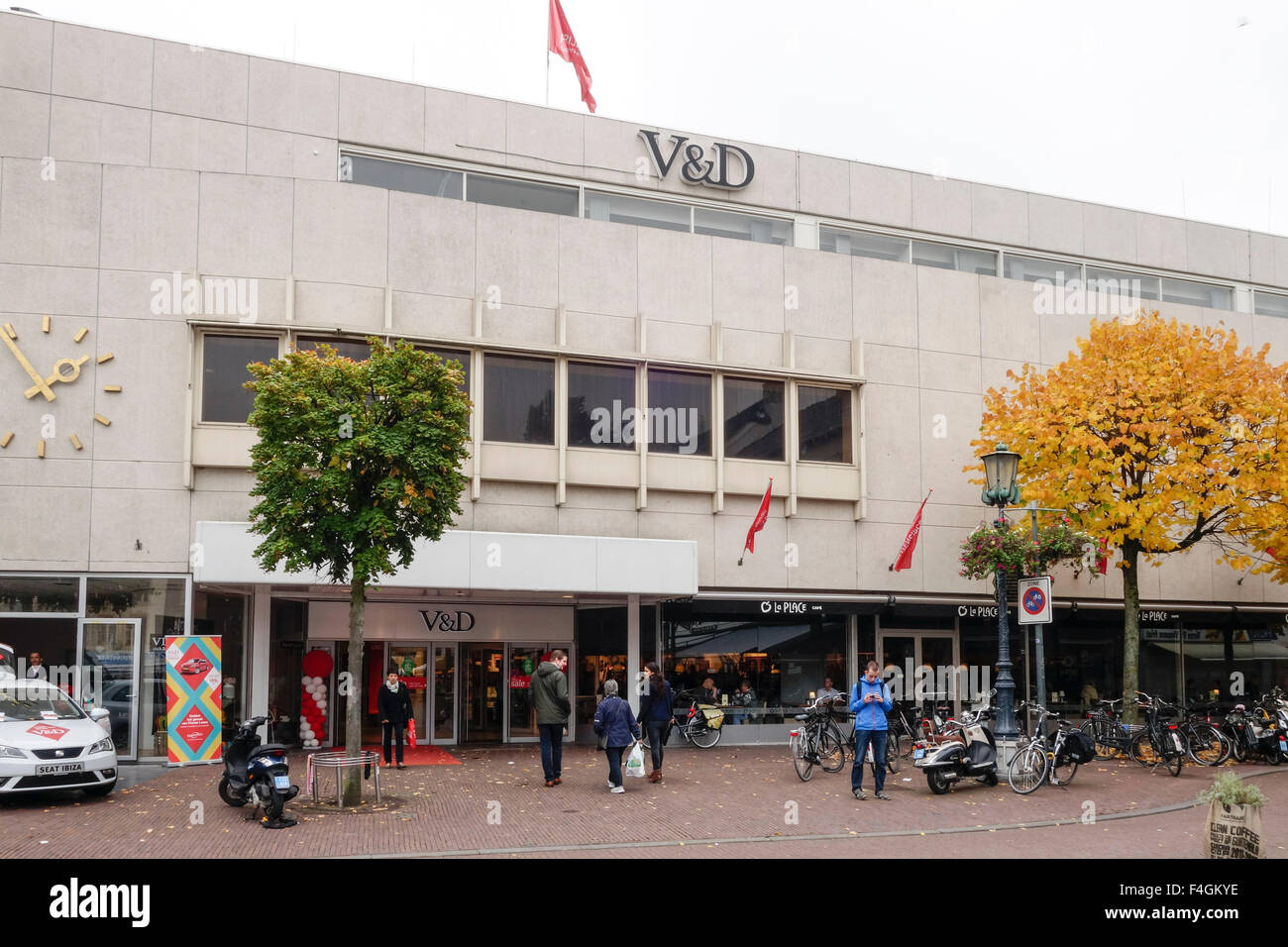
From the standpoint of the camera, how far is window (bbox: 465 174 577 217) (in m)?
22.0

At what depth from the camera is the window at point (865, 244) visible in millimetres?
24516

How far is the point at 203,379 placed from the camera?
19.4 meters

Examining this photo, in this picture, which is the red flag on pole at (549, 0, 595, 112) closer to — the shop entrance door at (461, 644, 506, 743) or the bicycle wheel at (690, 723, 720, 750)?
the shop entrance door at (461, 644, 506, 743)

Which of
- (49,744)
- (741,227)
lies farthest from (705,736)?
(49,744)

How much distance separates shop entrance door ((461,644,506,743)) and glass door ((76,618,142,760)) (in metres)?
5.61

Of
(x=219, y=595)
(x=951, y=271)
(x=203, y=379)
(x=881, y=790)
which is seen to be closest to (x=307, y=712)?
(x=219, y=595)

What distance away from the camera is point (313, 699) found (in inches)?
829

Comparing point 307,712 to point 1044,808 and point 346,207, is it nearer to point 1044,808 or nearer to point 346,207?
point 346,207

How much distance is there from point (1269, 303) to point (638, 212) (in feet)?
56.5

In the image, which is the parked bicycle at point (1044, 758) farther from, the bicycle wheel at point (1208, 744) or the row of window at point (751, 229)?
the row of window at point (751, 229)

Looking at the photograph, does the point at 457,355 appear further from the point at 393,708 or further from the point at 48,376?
the point at 48,376

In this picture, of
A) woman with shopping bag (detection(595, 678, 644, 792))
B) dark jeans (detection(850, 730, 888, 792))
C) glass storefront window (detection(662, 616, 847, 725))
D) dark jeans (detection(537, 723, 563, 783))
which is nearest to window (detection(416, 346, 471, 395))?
glass storefront window (detection(662, 616, 847, 725))

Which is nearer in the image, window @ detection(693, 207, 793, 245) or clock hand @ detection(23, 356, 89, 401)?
clock hand @ detection(23, 356, 89, 401)
